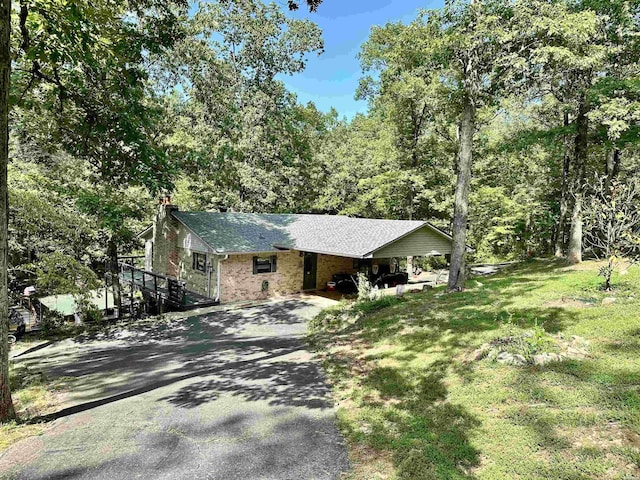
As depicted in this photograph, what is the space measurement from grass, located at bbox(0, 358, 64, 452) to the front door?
12740mm

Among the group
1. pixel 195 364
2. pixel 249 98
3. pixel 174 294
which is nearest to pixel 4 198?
pixel 195 364

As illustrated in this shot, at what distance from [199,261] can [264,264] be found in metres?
3.46

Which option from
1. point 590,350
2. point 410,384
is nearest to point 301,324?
point 410,384

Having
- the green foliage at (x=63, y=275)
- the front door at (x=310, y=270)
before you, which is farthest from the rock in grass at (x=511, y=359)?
the front door at (x=310, y=270)

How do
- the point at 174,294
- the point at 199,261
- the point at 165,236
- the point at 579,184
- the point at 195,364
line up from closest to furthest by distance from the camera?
the point at 195,364
the point at 174,294
the point at 579,184
the point at 199,261
the point at 165,236

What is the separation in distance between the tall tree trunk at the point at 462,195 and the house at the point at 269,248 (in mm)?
3536

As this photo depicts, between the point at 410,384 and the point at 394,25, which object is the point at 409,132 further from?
the point at 410,384

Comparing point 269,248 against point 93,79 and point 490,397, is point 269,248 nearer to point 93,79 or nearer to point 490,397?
point 93,79

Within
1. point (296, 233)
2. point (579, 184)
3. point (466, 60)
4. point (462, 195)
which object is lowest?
point (296, 233)

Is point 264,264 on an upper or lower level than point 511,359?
upper

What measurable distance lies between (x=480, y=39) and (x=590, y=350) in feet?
34.4

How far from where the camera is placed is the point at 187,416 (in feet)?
20.0

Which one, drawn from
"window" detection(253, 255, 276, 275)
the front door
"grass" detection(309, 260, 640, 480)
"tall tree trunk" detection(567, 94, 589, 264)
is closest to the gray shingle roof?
"window" detection(253, 255, 276, 275)

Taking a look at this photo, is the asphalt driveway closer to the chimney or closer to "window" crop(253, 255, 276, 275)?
"window" crop(253, 255, 276, 275)
